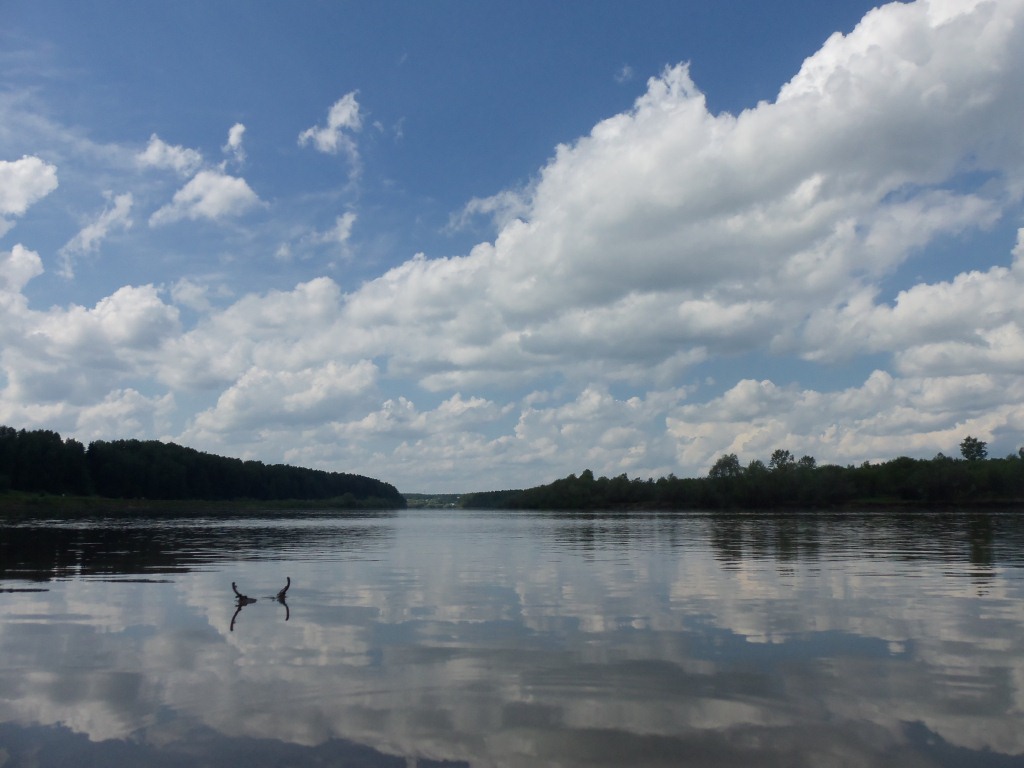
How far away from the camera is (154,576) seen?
36.2 meters

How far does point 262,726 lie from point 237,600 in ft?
50.1

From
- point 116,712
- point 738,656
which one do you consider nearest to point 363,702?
point 116,712

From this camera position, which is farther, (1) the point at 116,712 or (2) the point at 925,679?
(2) the point at 925,679

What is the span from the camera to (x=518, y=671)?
17219 mm

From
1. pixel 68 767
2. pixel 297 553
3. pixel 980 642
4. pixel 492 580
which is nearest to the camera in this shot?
pixel 68 767

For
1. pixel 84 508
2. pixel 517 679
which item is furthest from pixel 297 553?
pixel 84 508

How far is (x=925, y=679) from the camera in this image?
16.5 m

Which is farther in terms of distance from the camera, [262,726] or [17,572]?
[17,572]

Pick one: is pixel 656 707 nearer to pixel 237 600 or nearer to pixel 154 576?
pixel 237 600

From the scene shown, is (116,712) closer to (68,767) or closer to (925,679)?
(68,767)

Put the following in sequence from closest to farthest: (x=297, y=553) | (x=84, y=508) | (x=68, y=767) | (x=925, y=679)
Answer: (x=68, y=767) → (x=925, y=679) → (x=297, y=553) → (x=84, y=508)

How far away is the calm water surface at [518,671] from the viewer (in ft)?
40.9

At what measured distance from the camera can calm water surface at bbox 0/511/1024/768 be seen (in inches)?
491

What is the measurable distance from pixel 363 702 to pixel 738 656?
8996mm
